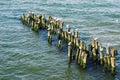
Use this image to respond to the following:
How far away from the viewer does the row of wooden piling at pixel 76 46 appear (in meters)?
28.0

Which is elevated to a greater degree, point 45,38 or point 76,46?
point 76,46

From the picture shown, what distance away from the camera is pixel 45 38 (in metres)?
37.7

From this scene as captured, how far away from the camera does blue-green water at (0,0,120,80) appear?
27.6 meters

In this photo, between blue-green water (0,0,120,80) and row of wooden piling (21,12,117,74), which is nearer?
blue-green water (0,0,120,80)

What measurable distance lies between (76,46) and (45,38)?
21.0 ft

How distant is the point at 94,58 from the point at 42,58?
5.95 metres

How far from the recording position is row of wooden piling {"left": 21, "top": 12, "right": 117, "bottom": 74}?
28.0 m

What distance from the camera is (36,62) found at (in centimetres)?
3019

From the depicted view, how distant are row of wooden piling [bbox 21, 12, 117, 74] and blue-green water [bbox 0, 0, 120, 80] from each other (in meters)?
0.87

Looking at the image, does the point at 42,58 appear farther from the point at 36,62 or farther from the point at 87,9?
the point at 87,9

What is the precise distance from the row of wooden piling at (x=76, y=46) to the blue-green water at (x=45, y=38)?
A: 87 centimetres

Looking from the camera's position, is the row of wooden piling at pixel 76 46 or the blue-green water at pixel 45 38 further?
the row of wooden piling at pixel 76 46

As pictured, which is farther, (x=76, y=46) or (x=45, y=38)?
(x=45, y=38)

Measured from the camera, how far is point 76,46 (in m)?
32.8
